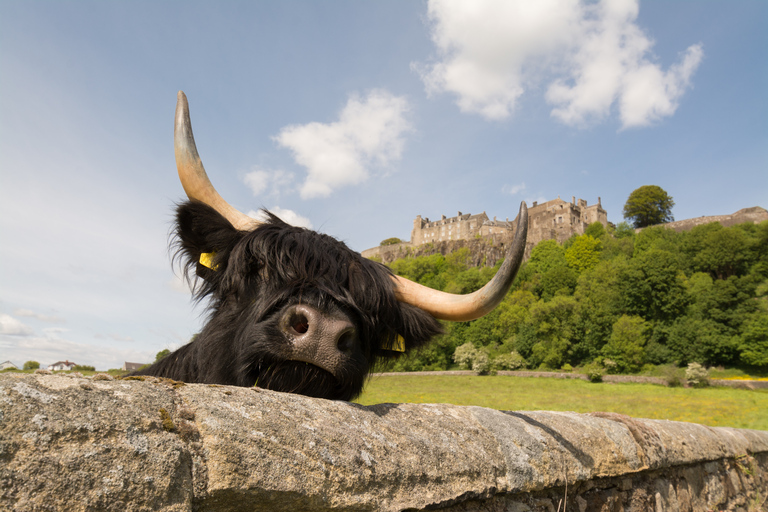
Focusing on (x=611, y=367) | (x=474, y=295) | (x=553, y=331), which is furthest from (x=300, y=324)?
(x=553, y=331)

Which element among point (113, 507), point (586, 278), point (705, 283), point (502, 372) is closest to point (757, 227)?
point (705, 283)

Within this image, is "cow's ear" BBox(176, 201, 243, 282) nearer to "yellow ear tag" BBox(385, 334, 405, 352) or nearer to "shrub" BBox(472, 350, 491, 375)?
"yellow ear tag" BBox(385, 334, 405, 352)

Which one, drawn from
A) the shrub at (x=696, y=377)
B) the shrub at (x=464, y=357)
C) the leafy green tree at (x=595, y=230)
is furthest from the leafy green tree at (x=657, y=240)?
the shrub at (x=696, y=377)

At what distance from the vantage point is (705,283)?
46.2 meters

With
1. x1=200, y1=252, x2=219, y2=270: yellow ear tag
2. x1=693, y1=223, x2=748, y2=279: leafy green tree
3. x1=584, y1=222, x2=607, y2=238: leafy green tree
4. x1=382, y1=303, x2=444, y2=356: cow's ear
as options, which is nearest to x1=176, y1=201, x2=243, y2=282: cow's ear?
x1=200, y1=252, x2=219, y2=270: yellow ear tag

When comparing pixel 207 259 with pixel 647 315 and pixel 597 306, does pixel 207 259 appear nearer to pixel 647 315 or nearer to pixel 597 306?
pixel 597 306

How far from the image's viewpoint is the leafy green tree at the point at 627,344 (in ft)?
131

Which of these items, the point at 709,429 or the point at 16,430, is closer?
the point at 16,430

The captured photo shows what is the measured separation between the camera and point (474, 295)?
2.59 m

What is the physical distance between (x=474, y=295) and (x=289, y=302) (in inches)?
42.3

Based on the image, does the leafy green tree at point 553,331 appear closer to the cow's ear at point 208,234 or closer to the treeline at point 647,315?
the treeline at point 647,315

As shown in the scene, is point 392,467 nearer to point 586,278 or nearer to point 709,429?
point 709,429

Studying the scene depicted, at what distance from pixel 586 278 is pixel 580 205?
39.8 metres

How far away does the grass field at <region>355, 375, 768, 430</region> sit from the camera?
13531mm
